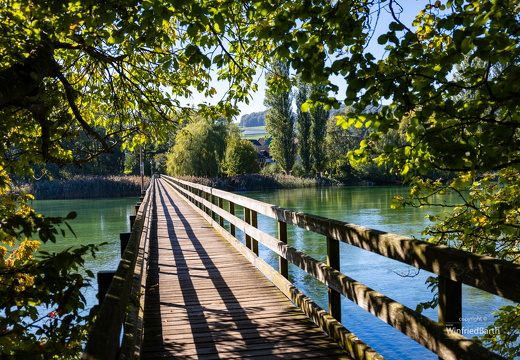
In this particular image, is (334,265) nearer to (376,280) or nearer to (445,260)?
(445,260)

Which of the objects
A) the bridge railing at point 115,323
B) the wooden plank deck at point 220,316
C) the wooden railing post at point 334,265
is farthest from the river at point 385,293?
the bridge railing at point 115,323

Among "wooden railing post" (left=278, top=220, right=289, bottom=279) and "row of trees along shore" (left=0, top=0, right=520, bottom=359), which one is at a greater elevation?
"row of trees along shore" (left=0, top=0, right=520, bottom=359)

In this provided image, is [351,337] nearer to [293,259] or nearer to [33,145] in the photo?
[293,259]

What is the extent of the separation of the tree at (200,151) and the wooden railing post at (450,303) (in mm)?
50098

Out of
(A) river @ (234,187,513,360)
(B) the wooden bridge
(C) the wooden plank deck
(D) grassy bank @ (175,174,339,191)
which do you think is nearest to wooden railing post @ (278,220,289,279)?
(B) the wooden bridge

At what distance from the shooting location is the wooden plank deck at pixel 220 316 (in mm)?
3607

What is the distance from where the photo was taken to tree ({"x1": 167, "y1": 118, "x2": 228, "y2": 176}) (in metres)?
51.9

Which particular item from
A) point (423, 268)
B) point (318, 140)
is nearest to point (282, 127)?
point (318, 140)

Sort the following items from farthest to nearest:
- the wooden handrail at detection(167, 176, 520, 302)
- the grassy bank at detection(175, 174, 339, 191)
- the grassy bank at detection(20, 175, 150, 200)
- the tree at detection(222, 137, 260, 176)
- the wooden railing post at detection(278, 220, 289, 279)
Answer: the tree at detection(222, 137, 260, 176), the grassy bank at detection(175, 174, 339, 191), the grassy bank at detection(20, 175, 150, 200), the wooden railing post at detection(278, 220, 289, 279), the wooden handrail at detection(167, 176, 520, 302)

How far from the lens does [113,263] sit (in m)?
14.6

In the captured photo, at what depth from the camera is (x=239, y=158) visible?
63.2 metres

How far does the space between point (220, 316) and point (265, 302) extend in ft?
2.01

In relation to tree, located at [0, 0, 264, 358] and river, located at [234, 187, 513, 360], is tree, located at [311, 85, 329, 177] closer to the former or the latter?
river, located at [234, 187, 513, 360]

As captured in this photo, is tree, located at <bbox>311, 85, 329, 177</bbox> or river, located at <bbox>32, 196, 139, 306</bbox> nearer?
river, located at <bbox>32, 196, 139, 306</bbox>
